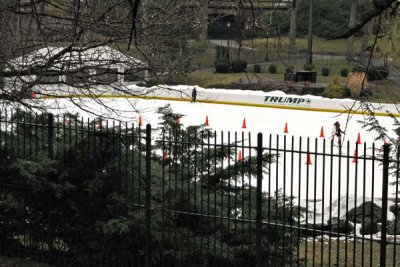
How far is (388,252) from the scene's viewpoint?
42.4ft

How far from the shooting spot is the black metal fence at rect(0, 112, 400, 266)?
8.62 meters

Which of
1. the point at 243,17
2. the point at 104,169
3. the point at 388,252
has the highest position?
the point at 243,17

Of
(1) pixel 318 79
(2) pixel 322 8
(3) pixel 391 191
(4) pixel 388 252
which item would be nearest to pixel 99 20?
(4) pixel 388 252

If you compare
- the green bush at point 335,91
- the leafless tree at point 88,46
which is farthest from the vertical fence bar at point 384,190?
the green bush at point 335,91

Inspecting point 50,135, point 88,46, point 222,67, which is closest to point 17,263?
point 50,135

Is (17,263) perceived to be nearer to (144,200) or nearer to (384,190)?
(144,200)

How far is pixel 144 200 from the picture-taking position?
364 inches

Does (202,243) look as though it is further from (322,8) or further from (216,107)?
(322,8)

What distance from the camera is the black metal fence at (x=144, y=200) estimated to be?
8.62 meters

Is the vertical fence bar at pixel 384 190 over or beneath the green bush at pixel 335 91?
beneath

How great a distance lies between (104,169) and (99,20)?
79.3 inches

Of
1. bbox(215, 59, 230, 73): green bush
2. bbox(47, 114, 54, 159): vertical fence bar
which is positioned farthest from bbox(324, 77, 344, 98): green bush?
bbox(47, 114, 54, 159): vertical fence bar

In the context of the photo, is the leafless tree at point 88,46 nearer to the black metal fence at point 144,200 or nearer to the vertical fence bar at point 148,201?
the black metal fence at point 144,200

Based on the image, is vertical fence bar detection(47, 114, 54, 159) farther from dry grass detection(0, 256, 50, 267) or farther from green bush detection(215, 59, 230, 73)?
green bush detection(215, 59, 230, 73)
